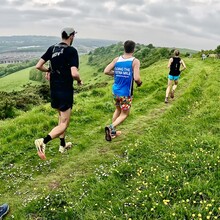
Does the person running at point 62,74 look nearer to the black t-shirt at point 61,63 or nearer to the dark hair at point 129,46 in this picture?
the black t-shirt at point 61,63

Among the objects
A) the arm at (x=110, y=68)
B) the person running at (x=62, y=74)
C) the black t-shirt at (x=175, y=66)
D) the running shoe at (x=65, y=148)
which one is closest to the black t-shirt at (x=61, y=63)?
the person running at (x=62, y=74)

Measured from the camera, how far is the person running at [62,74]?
24.7ft

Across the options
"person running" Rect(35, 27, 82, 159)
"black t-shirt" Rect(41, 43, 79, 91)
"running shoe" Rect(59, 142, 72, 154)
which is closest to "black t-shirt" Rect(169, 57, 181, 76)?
"running shoe" Rect(59, 142, 72, 154)

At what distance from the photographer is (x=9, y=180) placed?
23.5 ft

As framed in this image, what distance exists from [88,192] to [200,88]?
12.9 m

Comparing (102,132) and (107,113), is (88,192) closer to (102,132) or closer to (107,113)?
(102,132)

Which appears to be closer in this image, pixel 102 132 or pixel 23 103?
pixel 102 132

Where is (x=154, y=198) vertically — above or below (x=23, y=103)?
above

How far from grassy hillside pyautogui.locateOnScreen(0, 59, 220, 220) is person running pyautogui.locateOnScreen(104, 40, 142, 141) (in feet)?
2.80

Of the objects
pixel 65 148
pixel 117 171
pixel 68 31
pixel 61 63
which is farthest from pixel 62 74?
pixel 117 171

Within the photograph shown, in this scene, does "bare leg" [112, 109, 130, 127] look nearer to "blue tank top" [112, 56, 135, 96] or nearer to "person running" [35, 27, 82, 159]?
"blue tank top" [112, 56, 135, 96]

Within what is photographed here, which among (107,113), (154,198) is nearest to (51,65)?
(154,198)

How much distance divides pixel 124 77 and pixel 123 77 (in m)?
0.03

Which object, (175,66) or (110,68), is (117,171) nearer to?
(110,68)
